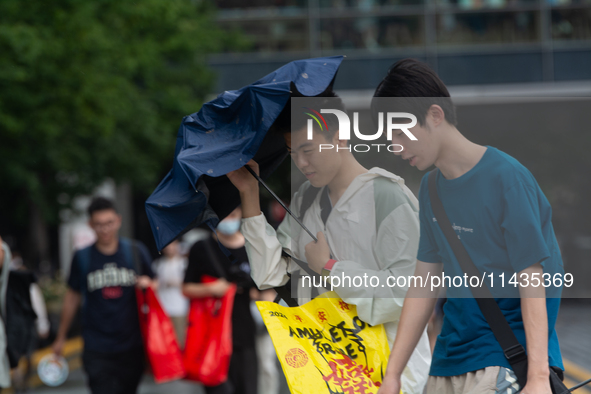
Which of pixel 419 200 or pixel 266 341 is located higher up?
pixel 419 200

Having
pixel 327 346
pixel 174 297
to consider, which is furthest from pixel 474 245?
pixel 174 297

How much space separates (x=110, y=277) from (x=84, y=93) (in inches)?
222

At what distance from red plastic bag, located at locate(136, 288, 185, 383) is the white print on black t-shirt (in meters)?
0.13

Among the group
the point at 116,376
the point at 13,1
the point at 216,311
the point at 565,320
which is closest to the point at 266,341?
the point at 216,311

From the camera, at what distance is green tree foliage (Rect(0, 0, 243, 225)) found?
33.5ft

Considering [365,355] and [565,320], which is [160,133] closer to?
[565,320]

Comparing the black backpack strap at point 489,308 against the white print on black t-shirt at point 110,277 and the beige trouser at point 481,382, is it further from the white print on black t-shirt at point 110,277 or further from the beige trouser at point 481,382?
the white print on black t-shirt at point 110,277

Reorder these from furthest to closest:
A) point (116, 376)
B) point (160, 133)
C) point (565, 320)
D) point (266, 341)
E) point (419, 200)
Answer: point (160, 133) → point (565, 320) → point (266, 341) → point (116, 376) → point (419, 200)

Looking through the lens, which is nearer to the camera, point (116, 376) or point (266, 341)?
point (116, 376)

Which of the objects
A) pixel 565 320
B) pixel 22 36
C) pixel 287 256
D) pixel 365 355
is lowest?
pixel 565 320

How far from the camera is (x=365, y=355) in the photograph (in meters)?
2.87

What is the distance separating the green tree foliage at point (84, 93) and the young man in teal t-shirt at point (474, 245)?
800 centimetres

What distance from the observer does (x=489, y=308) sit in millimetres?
2492

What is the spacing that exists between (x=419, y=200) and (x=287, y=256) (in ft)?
2.12
